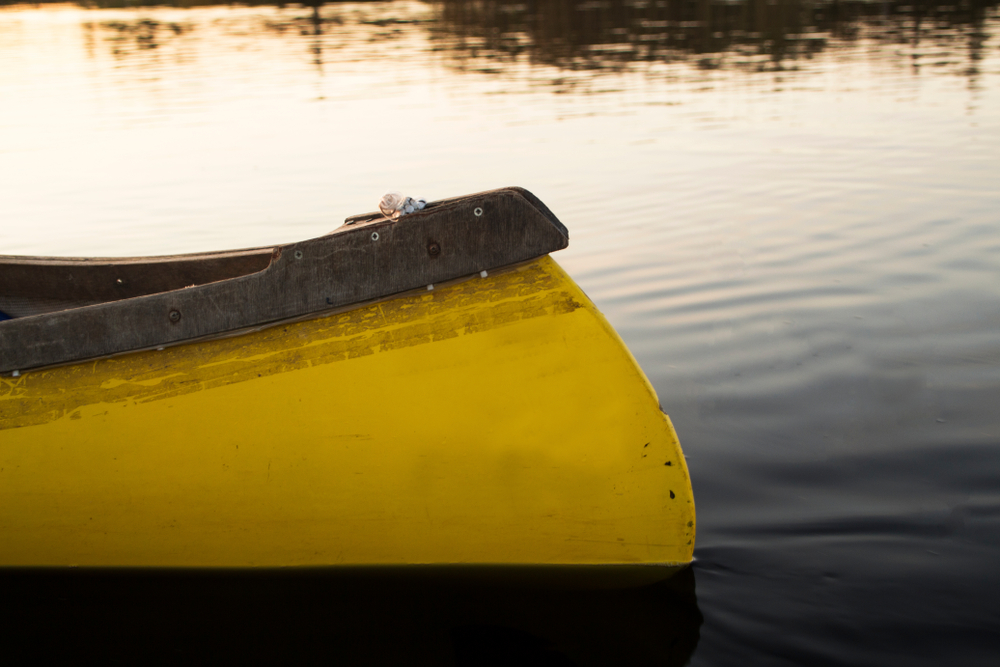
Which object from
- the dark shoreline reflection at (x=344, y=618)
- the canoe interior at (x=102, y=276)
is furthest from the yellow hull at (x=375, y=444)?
the canoe interior at (x=102, y=276)

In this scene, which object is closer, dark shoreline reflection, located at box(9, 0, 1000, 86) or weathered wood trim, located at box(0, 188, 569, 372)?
weathered wood trim, located at box(0, 188, 569, 372)

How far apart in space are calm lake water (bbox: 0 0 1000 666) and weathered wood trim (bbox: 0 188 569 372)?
1.13 meters

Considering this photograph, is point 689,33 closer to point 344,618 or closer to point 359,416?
point 359,416

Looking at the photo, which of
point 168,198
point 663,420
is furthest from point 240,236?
point 663,420

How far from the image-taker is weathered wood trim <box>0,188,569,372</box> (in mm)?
2359

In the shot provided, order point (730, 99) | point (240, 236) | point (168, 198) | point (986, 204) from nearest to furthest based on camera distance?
→ point (986, 204) → point (240, 236) → point (168, 198) → point (730, 99)

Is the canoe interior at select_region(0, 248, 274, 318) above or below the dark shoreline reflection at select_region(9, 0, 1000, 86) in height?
below

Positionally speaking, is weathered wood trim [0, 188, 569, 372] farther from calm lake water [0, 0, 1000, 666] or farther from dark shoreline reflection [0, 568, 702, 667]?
calm lake water [0, 0, 1000, 666]

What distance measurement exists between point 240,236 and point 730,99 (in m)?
7.83

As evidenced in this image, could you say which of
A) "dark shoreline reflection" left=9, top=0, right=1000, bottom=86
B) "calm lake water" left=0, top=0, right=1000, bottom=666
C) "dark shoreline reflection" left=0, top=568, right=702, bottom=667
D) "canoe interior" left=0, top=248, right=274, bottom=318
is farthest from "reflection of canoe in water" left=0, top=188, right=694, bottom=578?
"dark shoreline reflection" left=9, top=0, right=1000, bottom=86

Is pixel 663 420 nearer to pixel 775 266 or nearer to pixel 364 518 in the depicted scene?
pixel 364 518

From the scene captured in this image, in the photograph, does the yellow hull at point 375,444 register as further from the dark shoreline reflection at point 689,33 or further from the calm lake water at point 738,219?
the dark shoreline reflection at point 689,33

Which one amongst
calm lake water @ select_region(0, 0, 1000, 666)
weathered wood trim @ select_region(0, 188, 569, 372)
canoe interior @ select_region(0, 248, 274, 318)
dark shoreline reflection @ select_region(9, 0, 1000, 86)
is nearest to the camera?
weathered wood trim @ select_region(0, 188, 569, 372)

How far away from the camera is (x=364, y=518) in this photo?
262 cm
